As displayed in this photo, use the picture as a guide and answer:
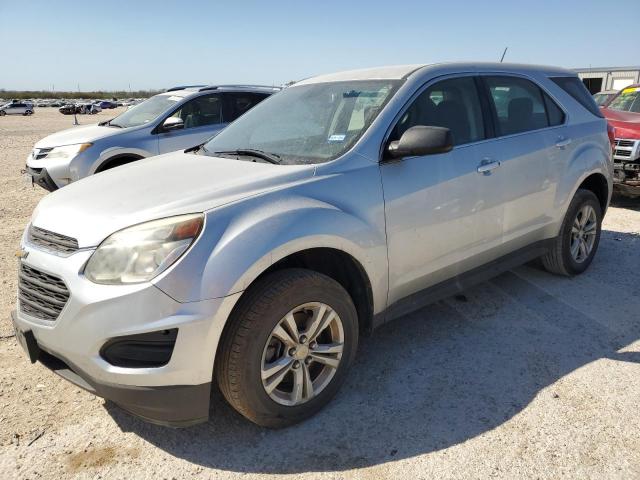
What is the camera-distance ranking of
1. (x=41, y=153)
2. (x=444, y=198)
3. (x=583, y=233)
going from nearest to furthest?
(x=444, y=198) → (x=583, y=233) → (x=41, y=153)

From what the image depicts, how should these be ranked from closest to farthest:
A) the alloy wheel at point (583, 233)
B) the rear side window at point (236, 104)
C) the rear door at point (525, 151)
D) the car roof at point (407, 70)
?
the car roof at point (407, 70), the rear door at point (525, 151), the alloy wheel at point (583, 233), the rear side window at point (236, 104)

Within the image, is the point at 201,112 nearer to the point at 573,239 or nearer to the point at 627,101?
the point at 573,239

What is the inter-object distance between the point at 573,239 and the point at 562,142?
95 cm

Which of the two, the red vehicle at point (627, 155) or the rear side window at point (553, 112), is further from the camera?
the red vehicle at point (627, 155)

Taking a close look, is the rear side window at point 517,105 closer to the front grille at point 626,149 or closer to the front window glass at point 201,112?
the front grille at point 626,149

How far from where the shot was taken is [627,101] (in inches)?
337

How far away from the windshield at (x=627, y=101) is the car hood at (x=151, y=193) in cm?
768

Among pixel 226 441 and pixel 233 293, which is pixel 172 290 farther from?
pixel 226 441

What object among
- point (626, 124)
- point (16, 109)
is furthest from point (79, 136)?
point (16, 109)

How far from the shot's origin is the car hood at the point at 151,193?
244 centimetres

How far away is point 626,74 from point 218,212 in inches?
1417

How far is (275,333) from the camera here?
2559mm

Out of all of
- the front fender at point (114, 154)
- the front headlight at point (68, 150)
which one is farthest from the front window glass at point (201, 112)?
the front headlight at point (68, 150)

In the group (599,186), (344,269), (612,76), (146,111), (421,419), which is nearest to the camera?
(421,419)
